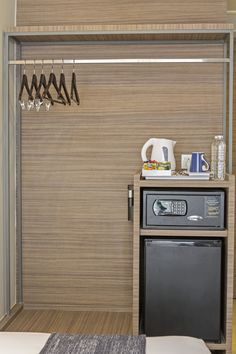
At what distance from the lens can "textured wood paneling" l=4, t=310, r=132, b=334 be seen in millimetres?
3322

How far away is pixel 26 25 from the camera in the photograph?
357cm

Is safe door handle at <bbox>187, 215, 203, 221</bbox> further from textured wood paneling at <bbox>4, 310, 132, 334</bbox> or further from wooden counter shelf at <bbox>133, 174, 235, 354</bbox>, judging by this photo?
textured wood paneling at <bbox>4, 310, 132, 334</bbox>

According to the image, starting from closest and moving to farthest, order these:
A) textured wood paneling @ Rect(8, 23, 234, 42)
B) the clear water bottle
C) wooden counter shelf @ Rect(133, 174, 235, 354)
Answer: wooden counter shelf @ Rect(133, 174, 235, 354) < the clear water bottle < textured wood paneling @ Rect(8, 23, 234, 42)

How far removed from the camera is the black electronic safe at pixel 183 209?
2.98m

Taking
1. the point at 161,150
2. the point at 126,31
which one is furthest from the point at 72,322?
the point at 126,31

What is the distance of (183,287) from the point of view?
117 inches

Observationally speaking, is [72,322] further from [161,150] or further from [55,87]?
[55,87]

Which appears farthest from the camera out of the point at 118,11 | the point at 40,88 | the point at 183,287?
the point at 118,11

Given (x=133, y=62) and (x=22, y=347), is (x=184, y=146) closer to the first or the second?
(x=133, y=62)

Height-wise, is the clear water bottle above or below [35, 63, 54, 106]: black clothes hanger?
below

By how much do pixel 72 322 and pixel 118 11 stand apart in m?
1.95

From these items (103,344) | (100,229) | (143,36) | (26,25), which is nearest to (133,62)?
(143,36)

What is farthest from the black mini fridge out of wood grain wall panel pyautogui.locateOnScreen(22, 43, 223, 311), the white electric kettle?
wood grain wall panel pyautogui.locateOnScreen(22, 43, 223, 311)

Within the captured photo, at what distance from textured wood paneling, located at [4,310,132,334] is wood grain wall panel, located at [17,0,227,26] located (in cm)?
185
